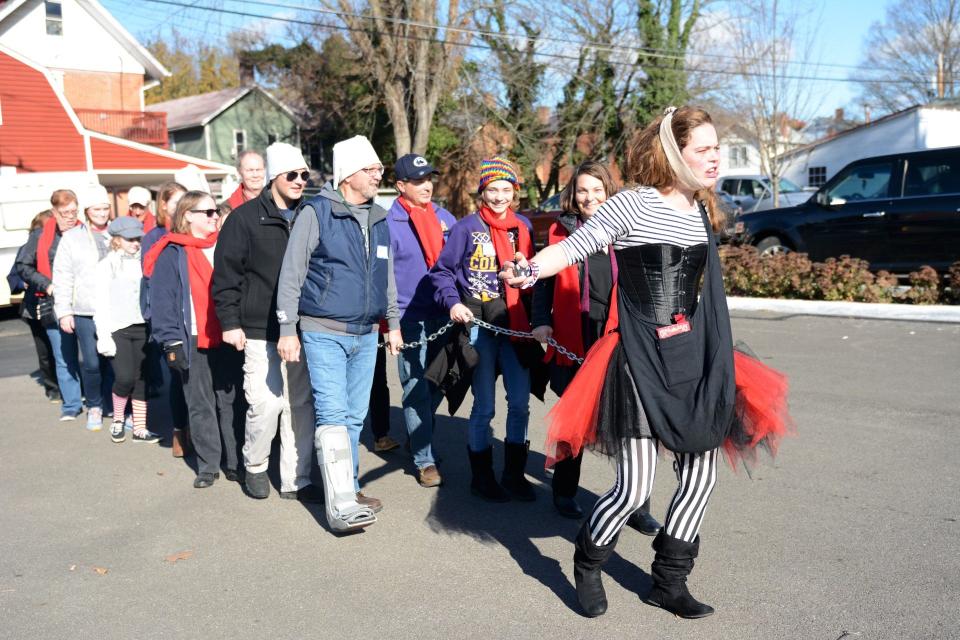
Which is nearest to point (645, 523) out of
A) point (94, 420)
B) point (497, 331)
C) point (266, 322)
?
point (497, 331)

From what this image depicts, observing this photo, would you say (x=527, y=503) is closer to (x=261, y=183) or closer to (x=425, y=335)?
(x=425, y=335)

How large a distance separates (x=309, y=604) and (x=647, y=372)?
1.85 meters

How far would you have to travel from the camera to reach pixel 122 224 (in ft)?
23.0

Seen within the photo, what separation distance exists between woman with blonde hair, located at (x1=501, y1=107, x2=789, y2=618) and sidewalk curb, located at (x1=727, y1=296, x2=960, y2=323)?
816cm

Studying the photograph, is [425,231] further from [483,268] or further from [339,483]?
[339,483]

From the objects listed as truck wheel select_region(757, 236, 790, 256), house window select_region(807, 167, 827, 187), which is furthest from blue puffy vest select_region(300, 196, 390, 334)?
house window select_region(807, 167, 827, 187)

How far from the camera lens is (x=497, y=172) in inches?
207

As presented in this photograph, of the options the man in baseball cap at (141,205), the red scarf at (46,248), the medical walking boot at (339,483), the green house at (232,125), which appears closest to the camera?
the medical walking boot at (339,483)

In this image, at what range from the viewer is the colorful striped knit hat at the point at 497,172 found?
17.2 feet

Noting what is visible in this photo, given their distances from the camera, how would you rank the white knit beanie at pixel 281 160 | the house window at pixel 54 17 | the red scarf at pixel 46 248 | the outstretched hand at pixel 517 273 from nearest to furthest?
1. the outstretched hand at pixel 517 273
2. the white knit beanie at pixel 281 160
3. the red scarf at pixel 46 248
4. the house window at pixel 54 17

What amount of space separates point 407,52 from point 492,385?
28182mm

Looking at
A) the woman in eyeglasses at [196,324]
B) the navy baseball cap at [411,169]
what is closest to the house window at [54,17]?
the woman in eyeglasses at [196,324]

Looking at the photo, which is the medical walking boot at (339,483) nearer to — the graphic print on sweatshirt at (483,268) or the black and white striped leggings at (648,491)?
the graphic print on sweatshirt at (483,268)

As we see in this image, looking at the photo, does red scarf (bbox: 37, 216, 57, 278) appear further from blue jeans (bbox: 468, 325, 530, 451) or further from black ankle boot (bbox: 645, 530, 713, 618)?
black ankle boot (bbox: 645, 530, 713, 618)
